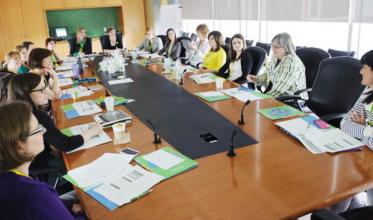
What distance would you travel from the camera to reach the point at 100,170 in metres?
1.63

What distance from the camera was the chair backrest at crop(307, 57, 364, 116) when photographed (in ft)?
7.88

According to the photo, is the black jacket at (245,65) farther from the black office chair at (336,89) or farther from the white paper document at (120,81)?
the white paper document at (120,81)

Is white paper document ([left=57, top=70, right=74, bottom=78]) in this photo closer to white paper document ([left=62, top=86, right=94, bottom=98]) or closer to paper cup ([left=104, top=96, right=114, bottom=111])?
white paper document ([left=62, top=86, right=94, bottom=98])

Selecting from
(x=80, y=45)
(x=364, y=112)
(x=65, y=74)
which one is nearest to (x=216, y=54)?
(x=65, y=74)

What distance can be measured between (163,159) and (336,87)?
5.32ft

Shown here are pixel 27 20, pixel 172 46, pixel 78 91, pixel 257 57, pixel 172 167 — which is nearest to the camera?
pixel 172 167

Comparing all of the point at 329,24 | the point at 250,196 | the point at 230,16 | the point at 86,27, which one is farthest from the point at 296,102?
the point at 86,27

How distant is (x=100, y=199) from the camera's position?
4.55 ft

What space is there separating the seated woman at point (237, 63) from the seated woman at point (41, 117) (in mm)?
2250

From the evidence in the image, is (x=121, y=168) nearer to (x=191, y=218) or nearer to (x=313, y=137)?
(x=191, y=218)

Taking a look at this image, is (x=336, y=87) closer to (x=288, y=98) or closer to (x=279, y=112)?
(x=288, y=98)

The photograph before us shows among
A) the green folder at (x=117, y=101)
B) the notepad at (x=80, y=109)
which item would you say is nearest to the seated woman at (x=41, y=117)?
the notepad at (x=80, y=109)

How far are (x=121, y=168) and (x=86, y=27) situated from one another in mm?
8497

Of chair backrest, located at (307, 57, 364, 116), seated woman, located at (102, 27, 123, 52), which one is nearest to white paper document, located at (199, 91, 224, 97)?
chair backrest, located at (307, 57, 364, 116)
